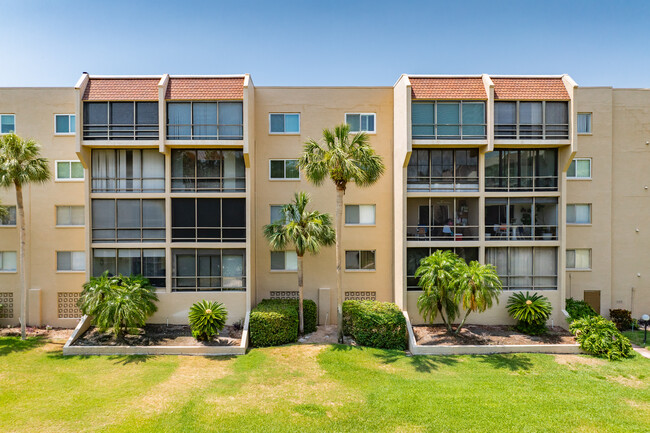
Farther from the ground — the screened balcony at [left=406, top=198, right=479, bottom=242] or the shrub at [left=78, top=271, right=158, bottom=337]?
the screened balcony at [left=406, top=198, right=479, bottom=242]

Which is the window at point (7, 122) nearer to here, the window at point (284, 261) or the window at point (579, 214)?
the window at point (284, 261)

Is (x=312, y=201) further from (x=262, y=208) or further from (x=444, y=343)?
(x=444, y=343)

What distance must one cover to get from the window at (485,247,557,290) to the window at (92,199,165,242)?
19.3 metres

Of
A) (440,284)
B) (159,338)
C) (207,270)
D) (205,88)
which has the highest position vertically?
(205,88)

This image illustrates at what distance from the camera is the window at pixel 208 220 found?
1853cm

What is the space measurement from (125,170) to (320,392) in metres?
15.7

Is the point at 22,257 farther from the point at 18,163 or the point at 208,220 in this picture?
the point at 208,220

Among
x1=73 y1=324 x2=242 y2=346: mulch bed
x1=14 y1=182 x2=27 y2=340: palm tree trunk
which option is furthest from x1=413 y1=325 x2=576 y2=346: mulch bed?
x1=14 y1=182 x2=27 y2=340: palm tree trunk

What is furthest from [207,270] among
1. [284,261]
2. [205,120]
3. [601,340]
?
[601,340]

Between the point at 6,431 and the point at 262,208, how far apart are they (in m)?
13.6

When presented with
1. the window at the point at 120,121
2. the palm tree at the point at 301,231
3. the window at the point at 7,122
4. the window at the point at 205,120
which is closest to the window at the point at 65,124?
the window at the point at 7,122

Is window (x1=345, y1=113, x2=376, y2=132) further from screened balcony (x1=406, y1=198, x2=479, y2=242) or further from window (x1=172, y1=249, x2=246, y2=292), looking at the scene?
window (x1=172, y1=249, x2=246, y2=292)

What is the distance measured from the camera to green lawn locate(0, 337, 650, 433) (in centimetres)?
1064

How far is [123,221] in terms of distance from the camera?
1848cm
